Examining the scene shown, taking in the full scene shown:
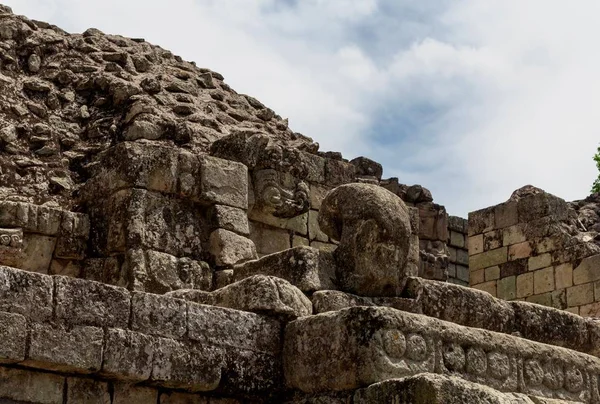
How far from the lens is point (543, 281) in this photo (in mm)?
16875

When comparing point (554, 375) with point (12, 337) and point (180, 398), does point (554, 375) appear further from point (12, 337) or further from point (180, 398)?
point (12, 337)

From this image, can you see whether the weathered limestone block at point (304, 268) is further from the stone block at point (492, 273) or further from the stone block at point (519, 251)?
the stone block at point (492, 273)

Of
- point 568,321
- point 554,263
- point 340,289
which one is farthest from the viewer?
point 554,263

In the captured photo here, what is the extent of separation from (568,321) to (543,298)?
863 cm

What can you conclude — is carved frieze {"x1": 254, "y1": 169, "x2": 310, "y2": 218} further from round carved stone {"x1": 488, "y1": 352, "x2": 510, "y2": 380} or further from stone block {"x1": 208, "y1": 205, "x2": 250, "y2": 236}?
round carved stone {"x1": 488, "y1": 352, "x2": 510, "y2": 380}

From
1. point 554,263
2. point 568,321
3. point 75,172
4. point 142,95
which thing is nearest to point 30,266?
point 75,172

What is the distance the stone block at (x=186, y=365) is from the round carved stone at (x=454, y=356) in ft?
4.28

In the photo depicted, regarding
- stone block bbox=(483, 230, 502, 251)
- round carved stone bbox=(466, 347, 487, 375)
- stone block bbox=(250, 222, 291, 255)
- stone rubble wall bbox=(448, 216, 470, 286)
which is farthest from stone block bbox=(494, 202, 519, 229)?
round carved stone bbox=(466, 347, 487, 375)

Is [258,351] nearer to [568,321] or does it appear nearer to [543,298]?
[568,321]

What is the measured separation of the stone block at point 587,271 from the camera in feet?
53.8

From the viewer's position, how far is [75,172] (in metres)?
10.3

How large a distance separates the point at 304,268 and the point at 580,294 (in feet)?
31.7

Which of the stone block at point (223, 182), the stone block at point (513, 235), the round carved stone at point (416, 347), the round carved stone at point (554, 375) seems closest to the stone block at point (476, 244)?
the stone block at point (513, 235)

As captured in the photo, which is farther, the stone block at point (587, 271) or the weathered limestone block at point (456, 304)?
the stone block at point (587, 271)
